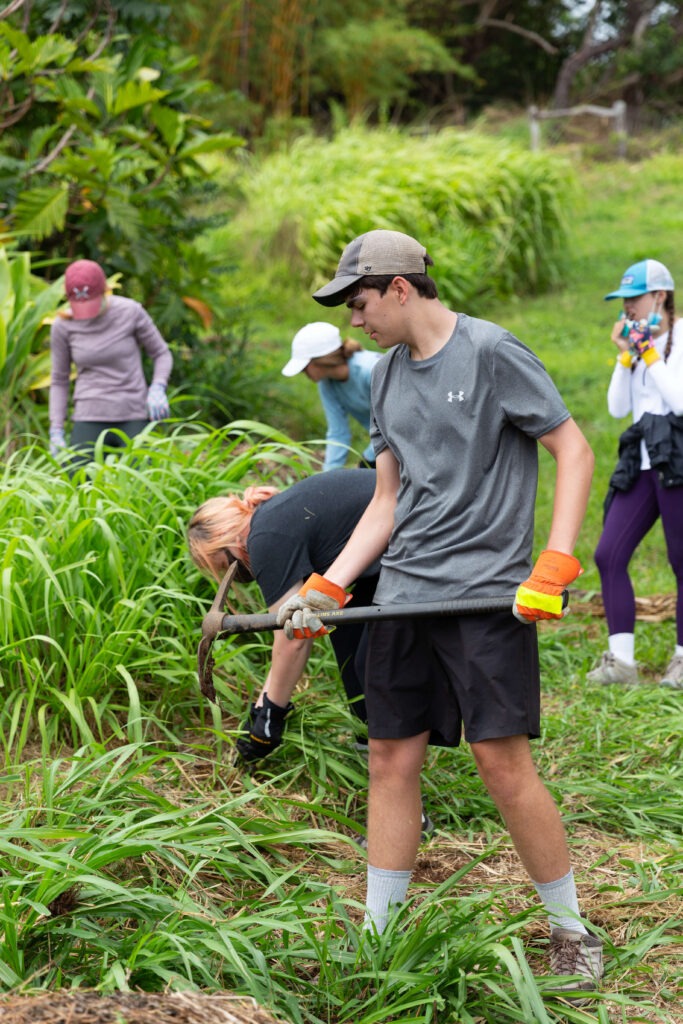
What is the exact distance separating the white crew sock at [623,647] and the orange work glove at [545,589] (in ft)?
7.03

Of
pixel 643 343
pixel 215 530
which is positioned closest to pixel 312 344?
pixel 643 343

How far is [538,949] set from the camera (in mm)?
2670

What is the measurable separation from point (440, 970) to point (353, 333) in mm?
7911

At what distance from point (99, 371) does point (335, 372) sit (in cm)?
131

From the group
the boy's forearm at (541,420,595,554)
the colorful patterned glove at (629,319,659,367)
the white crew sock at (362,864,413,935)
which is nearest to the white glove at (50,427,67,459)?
the colorful patterned glove at (629,319,659,367)

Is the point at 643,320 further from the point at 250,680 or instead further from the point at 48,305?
the point at 48,305

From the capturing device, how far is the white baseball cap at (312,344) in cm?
447

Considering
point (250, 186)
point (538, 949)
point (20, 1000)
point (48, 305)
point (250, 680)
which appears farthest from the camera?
point (250, 186)

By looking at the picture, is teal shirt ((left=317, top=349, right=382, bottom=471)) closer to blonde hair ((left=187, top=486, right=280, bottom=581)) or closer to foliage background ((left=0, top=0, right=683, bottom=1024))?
foliage background ((left=0, top=0, right=683, bottom=1024))

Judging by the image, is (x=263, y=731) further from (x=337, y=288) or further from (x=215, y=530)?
(x=337, y=288)

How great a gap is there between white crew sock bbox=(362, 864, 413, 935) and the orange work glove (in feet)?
2.29

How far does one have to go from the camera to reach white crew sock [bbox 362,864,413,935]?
2.65 metres

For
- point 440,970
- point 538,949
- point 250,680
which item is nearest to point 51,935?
point 440,970

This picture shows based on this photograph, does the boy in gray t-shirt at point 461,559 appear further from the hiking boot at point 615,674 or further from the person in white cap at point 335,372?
the hiking boot at point 615,674
